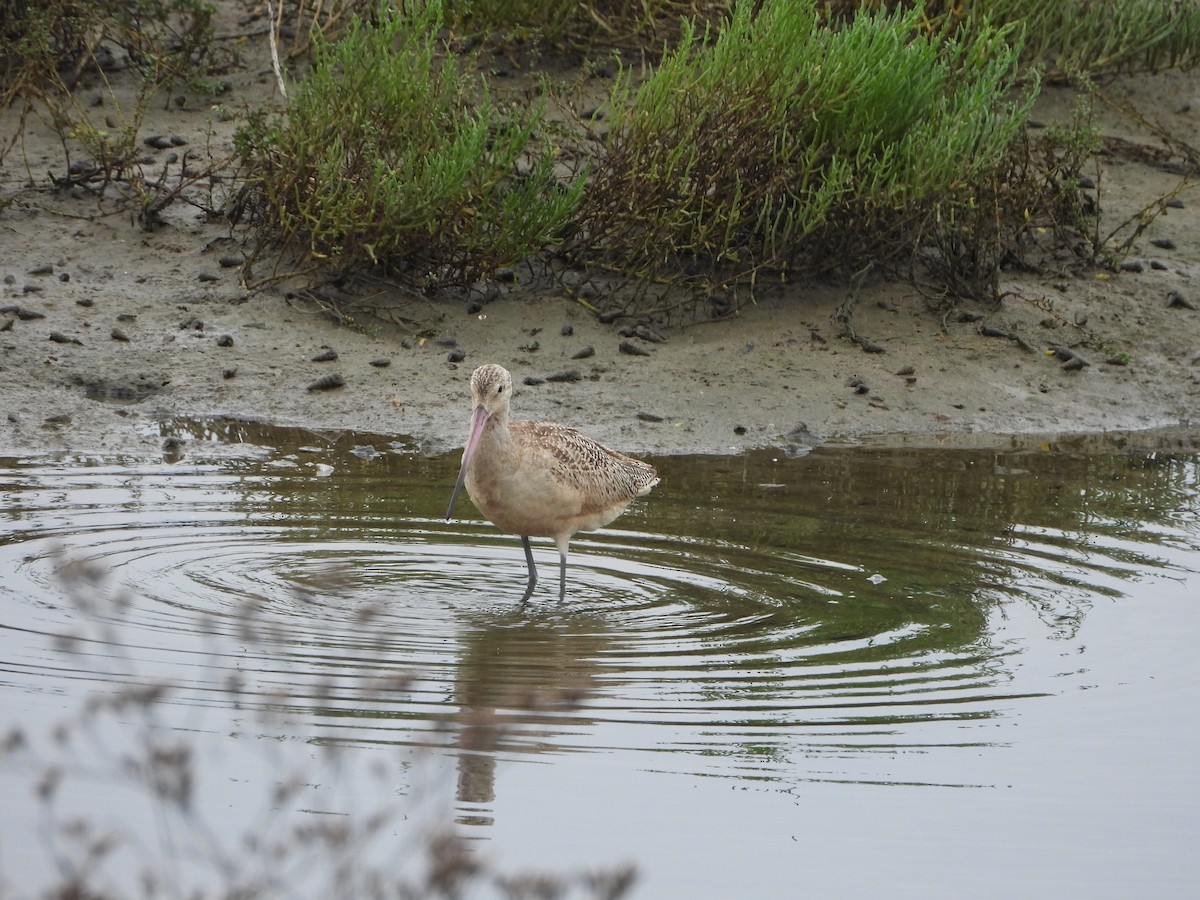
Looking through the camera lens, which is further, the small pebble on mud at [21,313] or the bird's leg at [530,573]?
the small pebble on mud at [21,313]

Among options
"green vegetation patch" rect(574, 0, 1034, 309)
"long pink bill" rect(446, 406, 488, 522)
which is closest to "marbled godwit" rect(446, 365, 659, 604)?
"long pink bill" rect(446, 406, 488, 522)

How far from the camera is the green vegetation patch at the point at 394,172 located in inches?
386

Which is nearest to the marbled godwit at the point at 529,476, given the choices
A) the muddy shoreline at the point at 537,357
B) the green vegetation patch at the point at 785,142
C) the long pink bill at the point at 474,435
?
the long pink bill at the point at 474,435

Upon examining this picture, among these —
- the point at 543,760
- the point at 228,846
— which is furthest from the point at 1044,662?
the point at 228,846

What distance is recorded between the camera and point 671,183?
10250 mm

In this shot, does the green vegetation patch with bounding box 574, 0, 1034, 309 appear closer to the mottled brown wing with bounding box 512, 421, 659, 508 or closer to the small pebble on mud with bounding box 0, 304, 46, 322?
the mottled brown wing with bounding box 512, 421, 659, 508

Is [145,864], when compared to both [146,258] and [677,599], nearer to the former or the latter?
[677,599]

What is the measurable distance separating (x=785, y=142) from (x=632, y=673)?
5.30 meters

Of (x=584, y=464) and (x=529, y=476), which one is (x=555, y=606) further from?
(x=584, y=464)

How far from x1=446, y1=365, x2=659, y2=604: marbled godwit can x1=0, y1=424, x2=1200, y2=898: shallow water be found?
0.86 feet

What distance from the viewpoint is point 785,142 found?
1027cm

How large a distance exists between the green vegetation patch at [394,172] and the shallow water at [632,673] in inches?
62.7

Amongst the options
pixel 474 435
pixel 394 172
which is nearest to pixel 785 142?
pixel 394 172

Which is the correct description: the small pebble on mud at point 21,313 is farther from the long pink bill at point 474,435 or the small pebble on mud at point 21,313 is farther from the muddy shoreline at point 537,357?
the long pink bill at point 474,435
